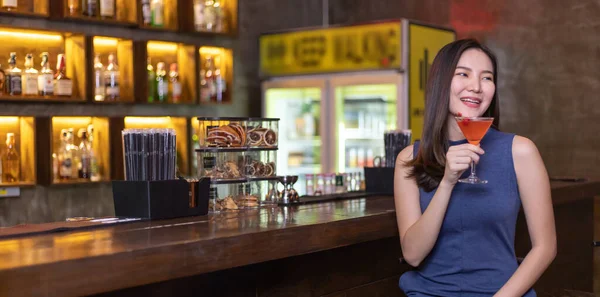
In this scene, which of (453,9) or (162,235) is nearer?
(162,235)

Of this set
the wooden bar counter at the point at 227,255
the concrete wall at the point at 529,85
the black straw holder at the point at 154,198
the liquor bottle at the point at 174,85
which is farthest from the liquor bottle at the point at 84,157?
the black straw holder at the point at 154,198

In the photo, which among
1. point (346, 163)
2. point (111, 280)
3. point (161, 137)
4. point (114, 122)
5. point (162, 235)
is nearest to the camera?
point (111, 280)

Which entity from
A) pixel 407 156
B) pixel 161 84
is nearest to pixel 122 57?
pixel 161 84

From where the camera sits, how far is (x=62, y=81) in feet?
15.3

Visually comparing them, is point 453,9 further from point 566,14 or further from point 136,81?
point 136,81

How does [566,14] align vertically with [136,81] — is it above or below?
above

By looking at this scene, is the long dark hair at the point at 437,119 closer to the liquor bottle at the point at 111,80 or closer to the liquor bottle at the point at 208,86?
the liquor bottle at the point at 111,80

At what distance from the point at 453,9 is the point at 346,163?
4.86 feet

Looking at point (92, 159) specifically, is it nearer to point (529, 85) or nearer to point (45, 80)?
point (45, 80)

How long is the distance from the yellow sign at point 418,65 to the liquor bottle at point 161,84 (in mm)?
1720

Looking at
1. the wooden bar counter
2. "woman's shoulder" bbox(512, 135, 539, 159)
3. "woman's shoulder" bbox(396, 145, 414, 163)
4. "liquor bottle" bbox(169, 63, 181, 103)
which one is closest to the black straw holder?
the wooden bar counter

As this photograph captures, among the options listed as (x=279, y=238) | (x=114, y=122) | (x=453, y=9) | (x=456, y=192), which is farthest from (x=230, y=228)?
(x=453, y=9)

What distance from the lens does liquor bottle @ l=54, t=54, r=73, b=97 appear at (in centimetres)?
465

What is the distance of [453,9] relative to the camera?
596cm
